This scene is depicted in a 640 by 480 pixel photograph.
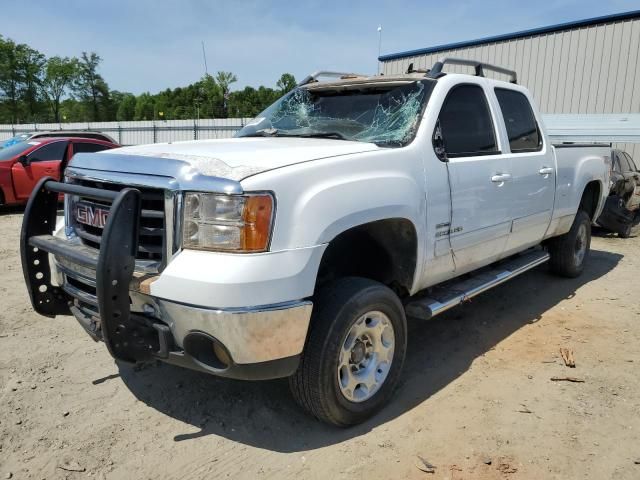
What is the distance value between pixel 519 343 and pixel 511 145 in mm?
1659

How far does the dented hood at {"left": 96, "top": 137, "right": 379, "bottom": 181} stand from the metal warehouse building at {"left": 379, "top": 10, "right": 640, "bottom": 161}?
14.1 m

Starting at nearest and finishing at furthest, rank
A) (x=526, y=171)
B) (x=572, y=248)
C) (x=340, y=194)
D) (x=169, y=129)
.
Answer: (x=340, y=194), (x=526, y=171), (x=572, y=248), (x=169, y=129)

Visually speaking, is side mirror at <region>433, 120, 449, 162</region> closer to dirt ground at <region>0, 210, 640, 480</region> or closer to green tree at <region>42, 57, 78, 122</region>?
dirt ground at <region>0, 210, 640, 480</region>

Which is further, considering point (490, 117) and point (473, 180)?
point (490, 117)

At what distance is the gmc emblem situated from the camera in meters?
2.84

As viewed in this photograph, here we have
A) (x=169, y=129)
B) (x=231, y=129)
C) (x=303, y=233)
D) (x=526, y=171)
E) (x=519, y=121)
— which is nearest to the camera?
(x=303, y=233)

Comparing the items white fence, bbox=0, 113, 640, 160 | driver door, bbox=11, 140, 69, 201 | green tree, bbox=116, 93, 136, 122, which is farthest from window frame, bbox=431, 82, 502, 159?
green tree, bbox=116, 93, 136, 122

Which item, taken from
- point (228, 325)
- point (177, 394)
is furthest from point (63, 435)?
point (228, 325)

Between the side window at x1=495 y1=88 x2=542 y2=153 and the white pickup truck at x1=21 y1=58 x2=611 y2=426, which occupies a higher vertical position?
the side window at x1=495 y1=88 x2=542 y2=153

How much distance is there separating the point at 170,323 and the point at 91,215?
0.89m

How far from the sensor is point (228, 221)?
94.4 inches

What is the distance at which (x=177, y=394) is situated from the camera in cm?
338

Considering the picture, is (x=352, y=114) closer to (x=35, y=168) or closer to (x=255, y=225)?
(x=255, y=225)

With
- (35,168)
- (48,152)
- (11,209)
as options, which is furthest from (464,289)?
(11,209)
